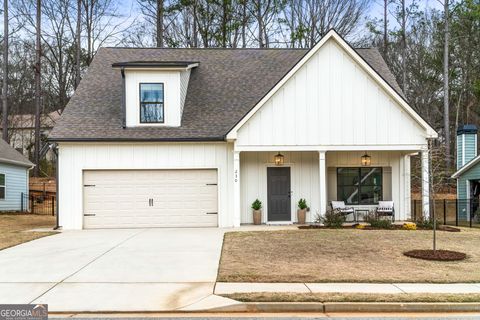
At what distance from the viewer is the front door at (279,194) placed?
19484 millimetres

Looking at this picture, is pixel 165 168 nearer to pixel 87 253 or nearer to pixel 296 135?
pixel 296 135

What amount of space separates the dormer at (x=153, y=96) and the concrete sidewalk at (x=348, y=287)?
1148 cm

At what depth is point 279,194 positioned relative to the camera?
19578mm

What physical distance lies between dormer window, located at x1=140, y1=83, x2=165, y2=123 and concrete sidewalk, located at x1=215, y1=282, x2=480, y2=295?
454 inches

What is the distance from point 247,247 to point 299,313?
5.44 metres

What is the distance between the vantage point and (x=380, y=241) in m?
13.6

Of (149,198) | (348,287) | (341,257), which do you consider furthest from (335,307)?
(149,198)

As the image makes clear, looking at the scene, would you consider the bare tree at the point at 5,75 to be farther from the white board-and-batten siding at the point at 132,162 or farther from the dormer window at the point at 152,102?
the dormer window at the point at 152,102

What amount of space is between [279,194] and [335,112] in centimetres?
373

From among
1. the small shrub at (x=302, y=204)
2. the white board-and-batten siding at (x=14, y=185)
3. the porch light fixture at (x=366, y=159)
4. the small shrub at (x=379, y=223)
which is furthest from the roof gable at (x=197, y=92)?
the white board-and-batten siding at (x=14, y=185)

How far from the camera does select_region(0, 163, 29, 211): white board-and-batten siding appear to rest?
92.0ft

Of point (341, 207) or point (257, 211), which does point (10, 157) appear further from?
point (341, 207)

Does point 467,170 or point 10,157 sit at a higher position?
point 10,157

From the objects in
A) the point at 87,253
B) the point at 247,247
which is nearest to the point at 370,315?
the point at 247,247
